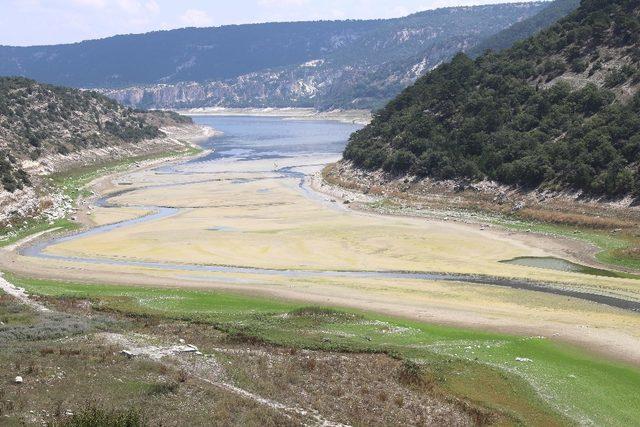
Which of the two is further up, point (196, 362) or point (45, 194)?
point (196, 362)

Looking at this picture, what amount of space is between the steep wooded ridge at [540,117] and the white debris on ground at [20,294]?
54.6 metres

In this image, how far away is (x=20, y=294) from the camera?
143ft

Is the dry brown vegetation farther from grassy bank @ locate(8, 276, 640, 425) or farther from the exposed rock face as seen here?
the exposed rock face

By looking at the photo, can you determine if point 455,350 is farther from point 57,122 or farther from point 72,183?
point 57,122

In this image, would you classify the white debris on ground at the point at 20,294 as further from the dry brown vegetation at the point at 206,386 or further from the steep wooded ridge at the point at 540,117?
the steep wooded ridge at the point at 540,117

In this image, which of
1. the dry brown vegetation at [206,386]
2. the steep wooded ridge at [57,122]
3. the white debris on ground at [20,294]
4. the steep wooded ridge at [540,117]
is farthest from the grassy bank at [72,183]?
the steep wooded ridge at [540,117]

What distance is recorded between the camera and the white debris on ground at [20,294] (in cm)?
3926

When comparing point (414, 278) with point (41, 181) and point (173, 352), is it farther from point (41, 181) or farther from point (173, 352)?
point (41, 181)

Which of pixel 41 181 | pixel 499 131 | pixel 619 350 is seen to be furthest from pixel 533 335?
pixel 41 181

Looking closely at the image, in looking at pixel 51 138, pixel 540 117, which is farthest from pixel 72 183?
pixel 540 117

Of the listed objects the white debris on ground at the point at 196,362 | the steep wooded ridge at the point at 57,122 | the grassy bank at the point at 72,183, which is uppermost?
the steep wooded ridge at the point at 57,122

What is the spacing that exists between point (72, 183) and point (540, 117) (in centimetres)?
7449

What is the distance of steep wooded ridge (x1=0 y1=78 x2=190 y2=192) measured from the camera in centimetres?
12575

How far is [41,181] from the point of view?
3900 inches
